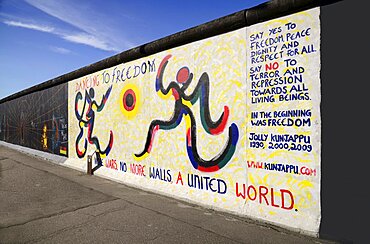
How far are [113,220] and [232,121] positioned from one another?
2921 millimetres

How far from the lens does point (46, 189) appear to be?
21.2 feet

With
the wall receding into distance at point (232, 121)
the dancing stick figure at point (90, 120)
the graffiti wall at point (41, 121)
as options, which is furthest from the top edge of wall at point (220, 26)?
the graffiti wall at point (41, 121)

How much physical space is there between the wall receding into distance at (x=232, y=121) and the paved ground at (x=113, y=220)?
417mm

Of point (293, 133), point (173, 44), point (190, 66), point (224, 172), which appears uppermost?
point (173, 44)

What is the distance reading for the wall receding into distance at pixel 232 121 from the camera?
3.99 m

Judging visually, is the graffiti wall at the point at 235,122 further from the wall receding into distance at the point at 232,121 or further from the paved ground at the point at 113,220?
the paved ground at the point at 113,220

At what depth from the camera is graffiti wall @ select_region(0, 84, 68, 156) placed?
474 inches

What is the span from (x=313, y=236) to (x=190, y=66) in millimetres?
4211

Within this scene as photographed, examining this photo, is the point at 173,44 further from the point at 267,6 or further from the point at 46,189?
the point at 46,189

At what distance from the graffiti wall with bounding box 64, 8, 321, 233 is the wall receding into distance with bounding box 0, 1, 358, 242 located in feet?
0.06

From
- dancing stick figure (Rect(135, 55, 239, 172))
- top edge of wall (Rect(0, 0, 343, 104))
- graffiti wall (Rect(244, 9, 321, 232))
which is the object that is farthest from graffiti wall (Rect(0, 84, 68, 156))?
graffiti wall (Rect(244, 9, 321, 232))
